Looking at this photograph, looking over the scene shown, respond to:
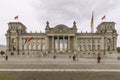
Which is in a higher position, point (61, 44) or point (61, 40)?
point (61, 40)

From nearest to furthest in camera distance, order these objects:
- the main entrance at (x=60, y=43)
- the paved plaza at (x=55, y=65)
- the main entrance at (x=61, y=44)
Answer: the paved plaza at (x=55, y=65), the main entrance at (x=60, y=43), the main entrance at (x=61, y=44)

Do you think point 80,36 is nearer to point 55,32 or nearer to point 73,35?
point 73,35

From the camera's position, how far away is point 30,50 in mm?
123750

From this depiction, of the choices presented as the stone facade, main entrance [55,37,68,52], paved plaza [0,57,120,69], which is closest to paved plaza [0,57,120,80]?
paved plaza [0,57,120,69]

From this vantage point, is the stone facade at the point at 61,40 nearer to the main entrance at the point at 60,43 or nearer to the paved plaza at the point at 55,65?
the main entrance at the point at 60,43

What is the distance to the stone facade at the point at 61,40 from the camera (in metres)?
119

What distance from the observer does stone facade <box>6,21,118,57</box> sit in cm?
11881

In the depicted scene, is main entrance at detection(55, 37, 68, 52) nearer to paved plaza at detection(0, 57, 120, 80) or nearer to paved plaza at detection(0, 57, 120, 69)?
paved plaza at detection(0, 57, 120, 69)

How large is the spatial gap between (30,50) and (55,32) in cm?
2094

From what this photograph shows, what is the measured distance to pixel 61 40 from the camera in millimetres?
122500
